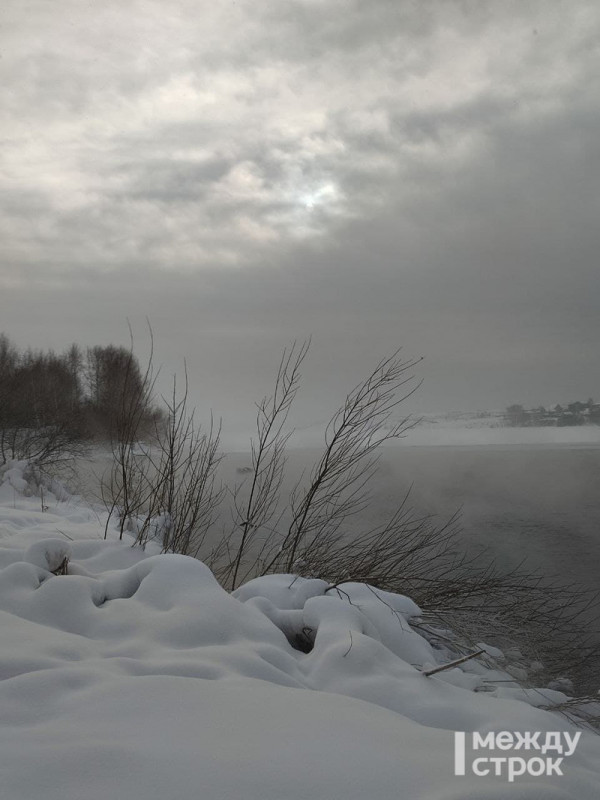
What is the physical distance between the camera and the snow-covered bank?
120cm

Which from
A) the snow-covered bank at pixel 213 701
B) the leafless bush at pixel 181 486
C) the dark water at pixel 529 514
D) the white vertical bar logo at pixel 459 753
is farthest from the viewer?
the dark water at pixel 529 514

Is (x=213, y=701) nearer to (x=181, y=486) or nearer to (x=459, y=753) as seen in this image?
(x=459, y=753)

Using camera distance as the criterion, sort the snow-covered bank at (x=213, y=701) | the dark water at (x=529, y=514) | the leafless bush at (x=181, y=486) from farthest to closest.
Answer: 1. the dark water at (x=529, y=514)
2. the leafless bush at (x=181, y=486)
3. the snow-covered bank at (x=213, y=701)

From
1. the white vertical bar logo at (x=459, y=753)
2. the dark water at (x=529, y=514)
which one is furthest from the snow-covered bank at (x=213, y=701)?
the dark water at (x=529, y=514)

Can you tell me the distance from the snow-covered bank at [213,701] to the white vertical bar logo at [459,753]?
0.02 m

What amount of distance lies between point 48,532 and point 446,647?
2615 millimetres

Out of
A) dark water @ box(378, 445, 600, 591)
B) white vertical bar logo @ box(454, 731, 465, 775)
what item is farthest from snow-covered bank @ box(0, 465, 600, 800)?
dark water @ box(378, 445, 600, 591)

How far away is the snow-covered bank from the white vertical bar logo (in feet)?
0.07

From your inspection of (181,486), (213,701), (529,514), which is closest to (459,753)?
(213,701)

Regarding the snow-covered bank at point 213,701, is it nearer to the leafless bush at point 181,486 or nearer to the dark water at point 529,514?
the leafless bush at point 181,486

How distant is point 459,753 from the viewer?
4.61 ft

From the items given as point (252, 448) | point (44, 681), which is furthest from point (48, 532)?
point (44, 681)

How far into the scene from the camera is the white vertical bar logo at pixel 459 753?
132 cm

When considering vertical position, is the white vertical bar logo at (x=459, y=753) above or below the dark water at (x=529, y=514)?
above
